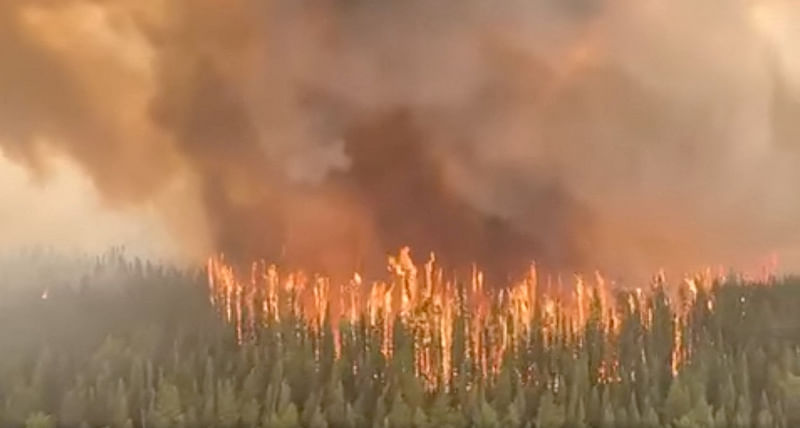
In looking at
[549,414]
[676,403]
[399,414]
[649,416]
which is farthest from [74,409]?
[676,403]

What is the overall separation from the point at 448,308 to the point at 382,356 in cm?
97

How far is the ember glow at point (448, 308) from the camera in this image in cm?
1159

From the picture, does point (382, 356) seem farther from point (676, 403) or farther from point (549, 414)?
point (676, 403)

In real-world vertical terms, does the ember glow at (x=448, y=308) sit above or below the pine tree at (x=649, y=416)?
above

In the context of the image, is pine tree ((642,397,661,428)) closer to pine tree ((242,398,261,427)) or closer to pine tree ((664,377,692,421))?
pine tree ((664,377,692,421))

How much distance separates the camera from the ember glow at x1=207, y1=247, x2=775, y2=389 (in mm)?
11594

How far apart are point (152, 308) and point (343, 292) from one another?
207cm

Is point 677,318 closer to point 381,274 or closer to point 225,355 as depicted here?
point 381,274

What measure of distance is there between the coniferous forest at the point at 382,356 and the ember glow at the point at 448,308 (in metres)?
0.02

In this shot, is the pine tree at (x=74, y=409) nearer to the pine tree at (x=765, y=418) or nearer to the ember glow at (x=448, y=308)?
the ember glow at (x=448, y=308)

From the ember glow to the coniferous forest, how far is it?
0.9 inches

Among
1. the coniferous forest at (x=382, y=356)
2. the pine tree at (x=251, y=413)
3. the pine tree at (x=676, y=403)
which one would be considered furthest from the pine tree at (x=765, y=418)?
the pine tree at (x=251, y=413)

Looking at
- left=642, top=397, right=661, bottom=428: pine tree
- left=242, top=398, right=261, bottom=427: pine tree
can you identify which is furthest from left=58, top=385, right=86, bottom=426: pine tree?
left=642, top=397, right=661, bottom=428: pine tree

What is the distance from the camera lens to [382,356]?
11578 millimetres
